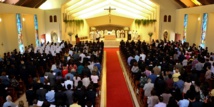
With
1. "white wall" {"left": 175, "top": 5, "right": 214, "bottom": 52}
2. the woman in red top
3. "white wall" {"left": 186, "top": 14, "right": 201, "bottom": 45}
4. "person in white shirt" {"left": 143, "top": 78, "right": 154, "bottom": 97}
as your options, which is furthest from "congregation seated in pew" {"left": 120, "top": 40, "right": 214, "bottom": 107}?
"white wall" {"left": 186, "top": 14, "right": 201, "bottom": 45}

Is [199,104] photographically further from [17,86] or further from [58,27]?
[58,27]

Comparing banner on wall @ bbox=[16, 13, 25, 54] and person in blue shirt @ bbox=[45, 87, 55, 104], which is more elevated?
banner on wall @ bbox=[16, 13, 25, 54]

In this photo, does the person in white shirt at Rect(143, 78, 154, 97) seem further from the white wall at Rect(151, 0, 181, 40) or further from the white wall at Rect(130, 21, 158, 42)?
the white wall at Rect(130, 21, 158, 42)

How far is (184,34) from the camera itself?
63.4 feet

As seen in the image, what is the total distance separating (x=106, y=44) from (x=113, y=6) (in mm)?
5396

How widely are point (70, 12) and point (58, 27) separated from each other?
3.63 metres

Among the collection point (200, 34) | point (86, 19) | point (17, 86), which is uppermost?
point (86, 19)

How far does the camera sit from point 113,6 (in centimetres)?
2550

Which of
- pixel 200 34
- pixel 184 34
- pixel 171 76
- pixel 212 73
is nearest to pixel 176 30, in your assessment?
pixel 184 34

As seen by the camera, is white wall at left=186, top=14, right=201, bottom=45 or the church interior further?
white wall at left=186, top=14, right=201, bottom=45

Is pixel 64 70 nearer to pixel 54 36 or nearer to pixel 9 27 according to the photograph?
pixel 9 27

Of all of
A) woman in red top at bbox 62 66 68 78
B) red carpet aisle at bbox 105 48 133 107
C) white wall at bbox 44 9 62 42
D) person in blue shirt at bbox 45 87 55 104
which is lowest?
red carpet aisle at bbox 105 48 133 107

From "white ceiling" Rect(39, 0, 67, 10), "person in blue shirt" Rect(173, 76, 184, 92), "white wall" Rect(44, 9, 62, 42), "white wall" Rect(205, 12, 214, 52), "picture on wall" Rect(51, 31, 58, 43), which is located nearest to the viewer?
"person in blue shirt" Rect(173, 76, 184, 92)

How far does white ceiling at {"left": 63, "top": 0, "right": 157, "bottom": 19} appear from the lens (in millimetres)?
23000
